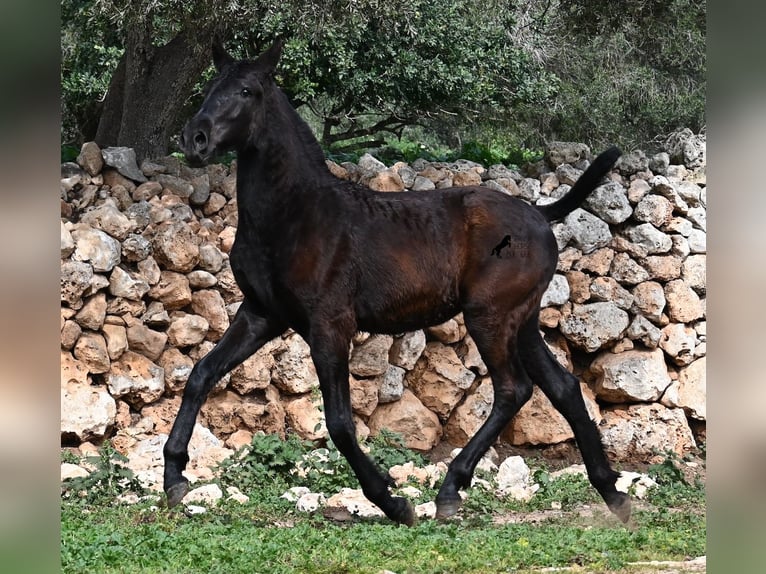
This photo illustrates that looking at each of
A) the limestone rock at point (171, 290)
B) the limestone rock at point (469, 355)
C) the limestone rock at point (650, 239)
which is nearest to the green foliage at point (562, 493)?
the limestone rock at point (469, 355)

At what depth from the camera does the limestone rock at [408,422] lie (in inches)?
330

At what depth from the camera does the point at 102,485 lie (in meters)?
6.06

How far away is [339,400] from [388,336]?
11.3ft

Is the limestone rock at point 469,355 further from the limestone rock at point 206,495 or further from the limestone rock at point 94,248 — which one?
the limestone rock at point 206,495

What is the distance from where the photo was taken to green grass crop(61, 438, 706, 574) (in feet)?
14.1

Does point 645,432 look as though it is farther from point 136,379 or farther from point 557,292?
point 136,379

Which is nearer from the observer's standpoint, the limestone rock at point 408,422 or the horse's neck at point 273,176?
the horse's neck at point 273,176

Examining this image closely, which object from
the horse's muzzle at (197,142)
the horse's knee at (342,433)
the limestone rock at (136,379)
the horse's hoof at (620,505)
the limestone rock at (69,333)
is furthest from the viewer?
the limestone rock at (136,379)

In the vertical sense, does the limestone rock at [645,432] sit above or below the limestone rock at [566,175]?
below

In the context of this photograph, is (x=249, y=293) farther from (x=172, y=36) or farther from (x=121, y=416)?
(x=172, y=36)

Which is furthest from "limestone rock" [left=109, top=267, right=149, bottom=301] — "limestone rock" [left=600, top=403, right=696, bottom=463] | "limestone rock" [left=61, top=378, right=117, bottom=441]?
"limestone rock" [left=600, top=403, right=696, bottom=463]

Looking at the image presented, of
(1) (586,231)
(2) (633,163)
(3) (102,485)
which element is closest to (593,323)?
(1) (586,231)

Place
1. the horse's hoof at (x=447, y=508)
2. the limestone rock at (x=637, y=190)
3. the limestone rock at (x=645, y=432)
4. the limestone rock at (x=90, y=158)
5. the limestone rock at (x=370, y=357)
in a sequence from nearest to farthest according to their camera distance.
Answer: the horse's hoof at (x=447, y=508) < the limestone rock at (x=90, y=158) < the limestone rock at (x=370, y=357) < the limestone rock at (x=645, y=432) < the limestone rock at (x=637, y=190)

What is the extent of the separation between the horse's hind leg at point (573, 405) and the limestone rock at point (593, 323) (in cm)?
331
